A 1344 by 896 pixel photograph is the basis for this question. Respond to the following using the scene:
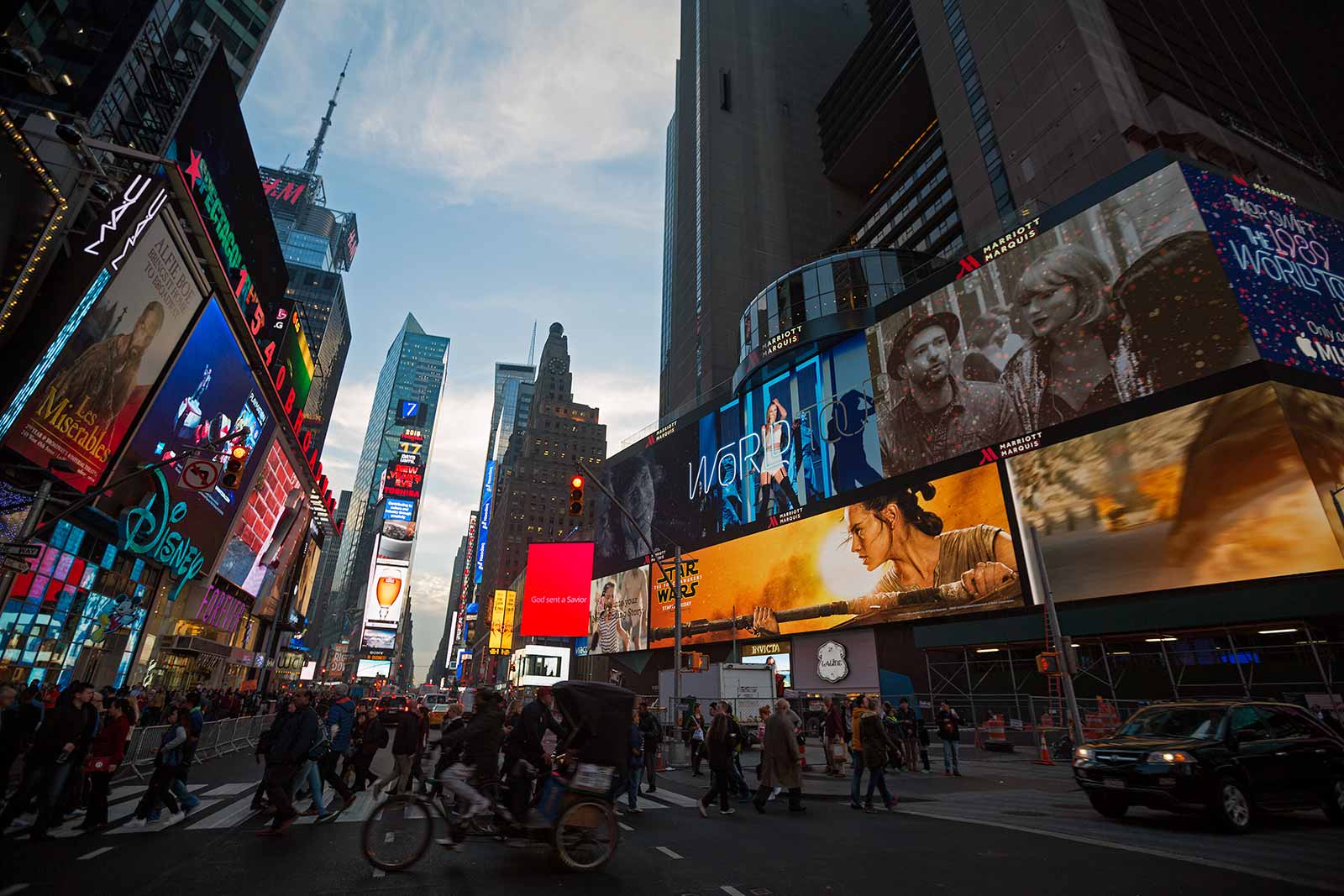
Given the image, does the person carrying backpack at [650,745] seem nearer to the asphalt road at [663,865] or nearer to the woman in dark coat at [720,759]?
the woman in dark coat at [720,759]

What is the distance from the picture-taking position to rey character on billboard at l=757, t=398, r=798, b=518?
149 feet

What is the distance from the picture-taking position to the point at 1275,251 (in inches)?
1076

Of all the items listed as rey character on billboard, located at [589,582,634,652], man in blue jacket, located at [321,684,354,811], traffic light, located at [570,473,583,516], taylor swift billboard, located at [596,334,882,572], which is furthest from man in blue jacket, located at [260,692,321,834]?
rey character on billboard, located at [589,582,634,652]

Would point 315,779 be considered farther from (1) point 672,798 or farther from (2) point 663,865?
(1) point 672,798

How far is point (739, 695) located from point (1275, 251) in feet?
99.9

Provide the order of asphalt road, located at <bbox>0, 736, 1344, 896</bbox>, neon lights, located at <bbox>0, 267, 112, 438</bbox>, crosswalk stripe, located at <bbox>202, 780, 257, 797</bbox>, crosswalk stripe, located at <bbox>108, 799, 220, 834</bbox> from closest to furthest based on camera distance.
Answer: asphalt road, located at <bbox>0, 736, 1344, 896</bbox>, crosswalk stripe, located at <bbox>108, 799, 220, 834</bbox>, crosswalk stripe, located at <bbox>202, 780, 257, 797</bbox>, neon lights, located at <bbox>0, 267, 112, 438</bbox>

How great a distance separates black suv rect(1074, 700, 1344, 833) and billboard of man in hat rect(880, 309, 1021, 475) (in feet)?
79.2

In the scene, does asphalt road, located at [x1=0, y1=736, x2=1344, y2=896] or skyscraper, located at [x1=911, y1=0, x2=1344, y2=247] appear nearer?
asphalt road, located at [x1=0, y1=736, x2=1344, y2=896]

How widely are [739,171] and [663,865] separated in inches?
3393

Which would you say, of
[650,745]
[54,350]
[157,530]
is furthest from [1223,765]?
[157,530]

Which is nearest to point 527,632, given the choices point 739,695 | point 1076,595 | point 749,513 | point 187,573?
point 749,513

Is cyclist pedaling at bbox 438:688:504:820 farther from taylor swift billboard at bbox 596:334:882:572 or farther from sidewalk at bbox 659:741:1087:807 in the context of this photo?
taylor swift billboard at bbox 596:334:882:572

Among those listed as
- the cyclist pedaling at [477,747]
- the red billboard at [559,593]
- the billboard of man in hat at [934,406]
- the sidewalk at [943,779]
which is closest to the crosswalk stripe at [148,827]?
the cyclist pedaling at [477,747]

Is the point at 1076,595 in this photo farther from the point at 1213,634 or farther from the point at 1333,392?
the point at 1333,392
